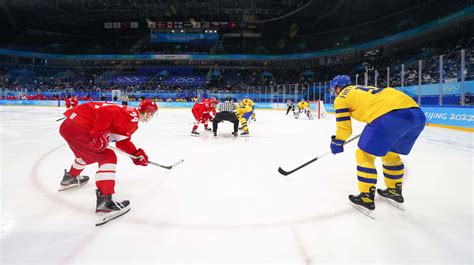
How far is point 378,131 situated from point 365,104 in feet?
0.88

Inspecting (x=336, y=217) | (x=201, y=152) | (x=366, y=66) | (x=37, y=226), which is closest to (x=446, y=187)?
(x=336, y=217)

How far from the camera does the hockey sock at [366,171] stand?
2215 millimetres

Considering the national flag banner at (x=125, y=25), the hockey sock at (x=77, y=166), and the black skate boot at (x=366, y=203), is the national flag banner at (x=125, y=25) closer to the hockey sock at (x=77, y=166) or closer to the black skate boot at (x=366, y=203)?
the hockey sock at (x=77, y=166)

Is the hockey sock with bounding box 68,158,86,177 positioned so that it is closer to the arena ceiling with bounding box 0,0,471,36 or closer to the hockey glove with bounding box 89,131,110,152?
the hockey glove with bounding box 89,131,110,152

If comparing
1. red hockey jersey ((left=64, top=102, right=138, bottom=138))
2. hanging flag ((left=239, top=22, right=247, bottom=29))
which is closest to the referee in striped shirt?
red hockey jersey ((left=64, top=102, right=138, bottom=138))

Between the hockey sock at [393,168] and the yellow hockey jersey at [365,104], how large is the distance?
45 centimetres

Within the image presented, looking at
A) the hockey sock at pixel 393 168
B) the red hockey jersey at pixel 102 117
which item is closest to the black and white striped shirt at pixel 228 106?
the red hockey jersey at pixel 102 117

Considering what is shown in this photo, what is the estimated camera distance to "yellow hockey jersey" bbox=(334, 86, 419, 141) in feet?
7.00

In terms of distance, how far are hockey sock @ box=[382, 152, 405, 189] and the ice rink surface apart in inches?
9.2

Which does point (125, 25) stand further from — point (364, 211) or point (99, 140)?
point (364, 211)

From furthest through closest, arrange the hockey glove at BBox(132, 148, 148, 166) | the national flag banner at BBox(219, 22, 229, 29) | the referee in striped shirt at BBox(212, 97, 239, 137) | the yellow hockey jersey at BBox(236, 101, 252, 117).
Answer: the national flag banner at BBox(219, 22, 229, 29) < the yellow hockey jersey at BBox(236, 101, 252, 117) < the referee in striped shirt at BBox(212, 97, 239, 137) < the hockey glove at BBox(132, 148, 148, 166)

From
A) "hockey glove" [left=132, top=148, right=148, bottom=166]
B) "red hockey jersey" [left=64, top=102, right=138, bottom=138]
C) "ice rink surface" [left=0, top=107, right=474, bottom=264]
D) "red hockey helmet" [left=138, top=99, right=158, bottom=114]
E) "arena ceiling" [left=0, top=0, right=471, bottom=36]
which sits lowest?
"ice rink surface" [left=0, top=107, right=474, bottom=264]

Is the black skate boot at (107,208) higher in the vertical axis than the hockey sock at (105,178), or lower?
lower

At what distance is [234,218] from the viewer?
2107 millimetres
